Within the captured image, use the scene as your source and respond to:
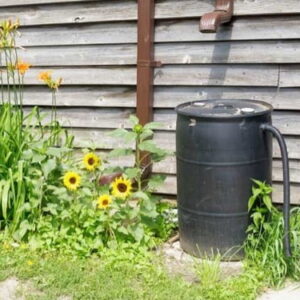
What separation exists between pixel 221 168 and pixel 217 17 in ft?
3.40

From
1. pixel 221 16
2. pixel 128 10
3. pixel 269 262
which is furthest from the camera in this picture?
pixel 128 10

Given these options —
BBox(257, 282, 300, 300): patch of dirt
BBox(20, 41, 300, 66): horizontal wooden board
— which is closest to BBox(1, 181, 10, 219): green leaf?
BBox(20, 41, 300, 66): horizontal wooden board

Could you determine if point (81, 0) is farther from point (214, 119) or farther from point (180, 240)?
point (180, 240)

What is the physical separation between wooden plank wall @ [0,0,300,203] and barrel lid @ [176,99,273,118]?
432 millimetres

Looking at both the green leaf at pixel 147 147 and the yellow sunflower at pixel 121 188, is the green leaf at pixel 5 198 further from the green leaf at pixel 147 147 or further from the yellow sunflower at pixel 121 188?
the green leaf at pixel 147 147

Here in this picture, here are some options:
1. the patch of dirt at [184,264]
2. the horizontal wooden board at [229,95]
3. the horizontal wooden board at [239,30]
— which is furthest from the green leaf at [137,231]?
the horizontal wooden board at [239,30]

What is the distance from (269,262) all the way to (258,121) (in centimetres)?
87

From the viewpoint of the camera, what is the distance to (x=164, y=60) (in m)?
4.32

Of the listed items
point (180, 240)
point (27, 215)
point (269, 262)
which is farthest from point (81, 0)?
point (269, 262)

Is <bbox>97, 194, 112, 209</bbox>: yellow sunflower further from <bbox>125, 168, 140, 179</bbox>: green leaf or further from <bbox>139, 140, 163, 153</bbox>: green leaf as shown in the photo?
<bbox>139, 140, 163, 153</bbox>: green leaf

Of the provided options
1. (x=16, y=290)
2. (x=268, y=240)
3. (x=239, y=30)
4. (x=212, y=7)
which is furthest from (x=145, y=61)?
(x=16, y=290)

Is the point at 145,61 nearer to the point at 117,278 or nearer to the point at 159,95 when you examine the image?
the point at 159,95

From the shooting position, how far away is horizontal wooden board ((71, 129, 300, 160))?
409 centimetres

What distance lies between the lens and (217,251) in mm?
3514
